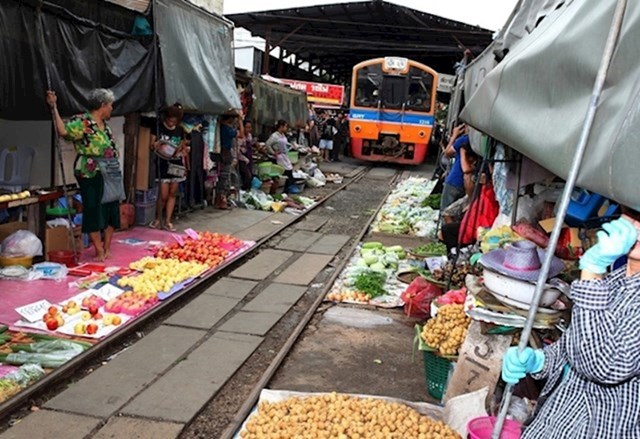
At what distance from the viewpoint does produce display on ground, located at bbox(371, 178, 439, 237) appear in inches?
452

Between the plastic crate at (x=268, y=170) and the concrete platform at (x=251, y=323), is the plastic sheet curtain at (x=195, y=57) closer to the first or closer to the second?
the plastic crate at (x=268, y=170)

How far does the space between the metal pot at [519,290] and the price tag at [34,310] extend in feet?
13.2

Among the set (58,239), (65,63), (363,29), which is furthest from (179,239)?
(363,29)

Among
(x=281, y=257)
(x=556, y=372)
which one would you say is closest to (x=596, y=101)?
(x=556, y=372)

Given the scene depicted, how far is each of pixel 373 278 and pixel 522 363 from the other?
5.00 m

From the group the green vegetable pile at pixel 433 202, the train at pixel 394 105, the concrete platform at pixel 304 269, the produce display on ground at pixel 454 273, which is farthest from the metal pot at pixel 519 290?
the train at pixel 394 105

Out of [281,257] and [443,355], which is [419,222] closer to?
[281,257]

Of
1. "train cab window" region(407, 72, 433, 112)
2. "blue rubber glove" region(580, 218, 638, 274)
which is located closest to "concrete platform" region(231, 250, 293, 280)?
"blue rubber glove" region(580, 218, 638, 274)

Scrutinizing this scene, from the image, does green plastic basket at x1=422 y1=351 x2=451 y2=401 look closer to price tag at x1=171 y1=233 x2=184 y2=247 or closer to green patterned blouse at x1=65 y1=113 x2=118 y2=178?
green patterned blouse at x1=65 y1=113 x2=118 y2=178

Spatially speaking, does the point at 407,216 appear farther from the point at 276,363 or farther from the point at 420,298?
the point at 276,363

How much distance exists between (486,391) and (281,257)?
5900 millimetres

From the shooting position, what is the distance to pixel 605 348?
85.8 inches

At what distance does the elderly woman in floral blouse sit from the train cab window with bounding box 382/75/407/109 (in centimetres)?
1520

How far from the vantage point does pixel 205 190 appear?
12289 mm
